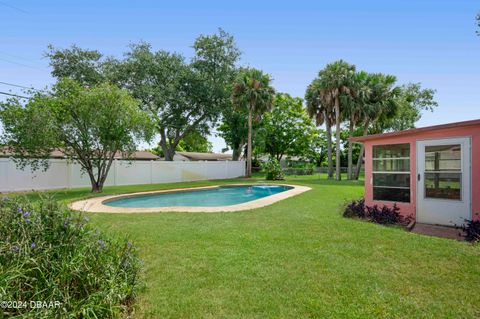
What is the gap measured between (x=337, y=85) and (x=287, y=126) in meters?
13.3

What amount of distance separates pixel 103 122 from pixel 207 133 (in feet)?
52.8

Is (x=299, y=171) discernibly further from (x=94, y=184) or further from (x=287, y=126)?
(x=94, y=184)

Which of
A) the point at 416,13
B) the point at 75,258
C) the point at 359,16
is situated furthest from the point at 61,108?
the point at 416,13

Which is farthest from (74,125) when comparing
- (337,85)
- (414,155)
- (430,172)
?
(337,85)

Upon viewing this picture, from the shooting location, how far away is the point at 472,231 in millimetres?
5367

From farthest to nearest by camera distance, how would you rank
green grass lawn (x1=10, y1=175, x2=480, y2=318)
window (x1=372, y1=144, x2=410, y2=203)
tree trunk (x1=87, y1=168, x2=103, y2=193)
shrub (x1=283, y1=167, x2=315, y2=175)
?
shrub (x1=283, y1=167, x2=315, y2=175) → tree trunk (x1=87, y1=168, x2=103, y2=193) → window (x1=372, y1=144, x2=410, y2=203) → green grass lawn (x1=10, y1=175, x2=480, y2=318)

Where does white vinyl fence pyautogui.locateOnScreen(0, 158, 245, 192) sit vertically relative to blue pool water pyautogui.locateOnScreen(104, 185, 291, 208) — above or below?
above

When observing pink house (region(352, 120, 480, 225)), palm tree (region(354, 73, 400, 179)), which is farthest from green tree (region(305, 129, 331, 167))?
pink house (region(352, 120, 480, 225))

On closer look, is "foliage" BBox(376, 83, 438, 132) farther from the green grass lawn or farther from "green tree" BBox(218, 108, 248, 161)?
the green grass lawn

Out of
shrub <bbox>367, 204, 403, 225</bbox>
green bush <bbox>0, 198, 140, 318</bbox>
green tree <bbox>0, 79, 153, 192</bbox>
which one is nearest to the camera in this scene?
green bush <bbox>0, 198, 140, 318</bbox>

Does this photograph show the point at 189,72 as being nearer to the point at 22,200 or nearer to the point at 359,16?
the point at 359,16

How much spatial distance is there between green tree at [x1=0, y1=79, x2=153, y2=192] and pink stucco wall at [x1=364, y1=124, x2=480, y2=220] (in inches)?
419

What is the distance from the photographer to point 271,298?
3.01 meters

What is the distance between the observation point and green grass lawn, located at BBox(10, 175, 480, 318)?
9.20ft
